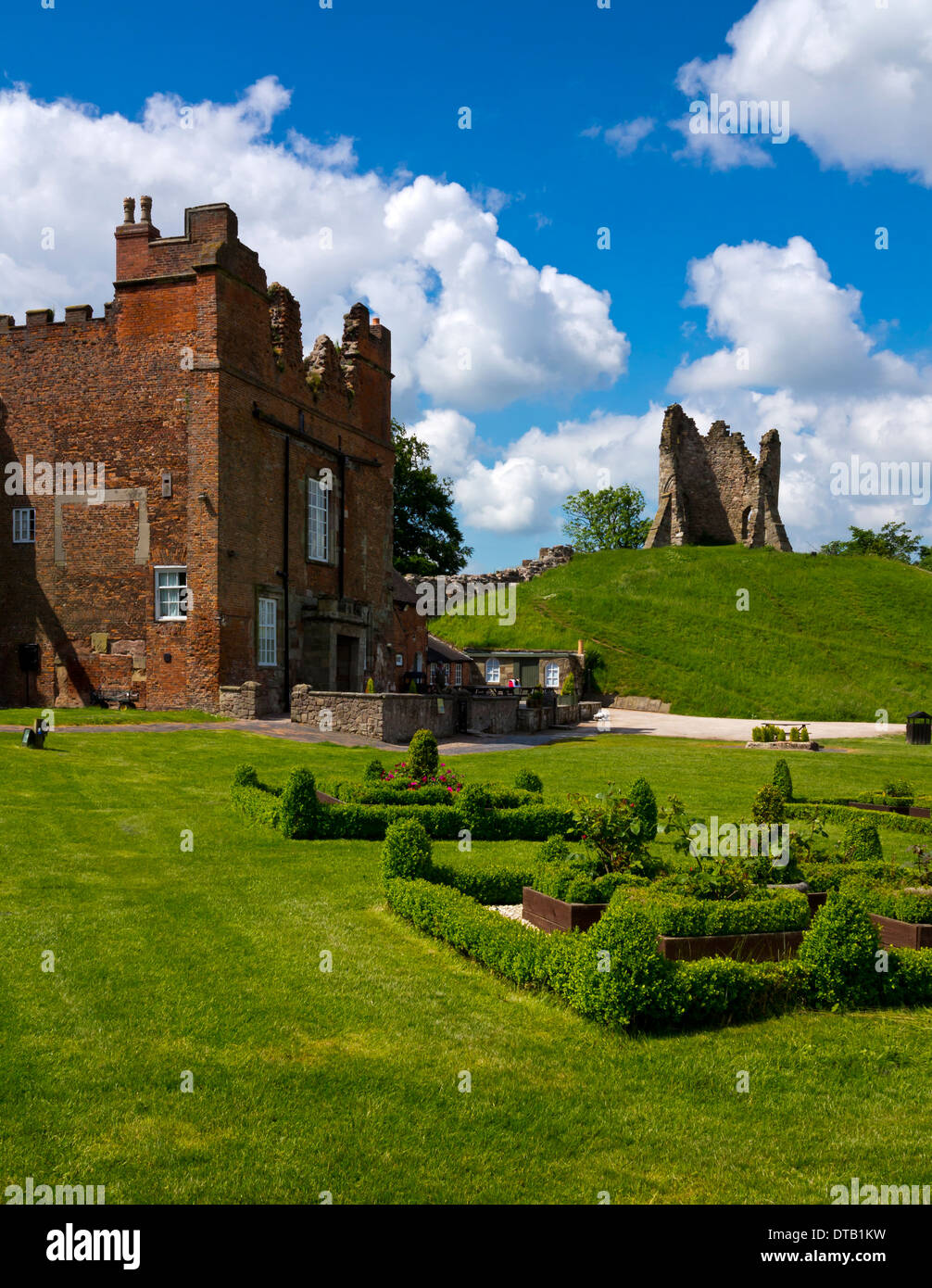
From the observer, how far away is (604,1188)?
4703 millimetres

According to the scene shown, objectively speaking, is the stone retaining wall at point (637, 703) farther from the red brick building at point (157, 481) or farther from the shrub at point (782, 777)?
the shrub at point (782, 777)

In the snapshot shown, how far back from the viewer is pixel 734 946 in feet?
25.2

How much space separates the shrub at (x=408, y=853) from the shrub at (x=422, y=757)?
18.0ft

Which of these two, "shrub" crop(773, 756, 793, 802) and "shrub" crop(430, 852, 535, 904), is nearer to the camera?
"shrub" crop(430, 852, 535, 904)

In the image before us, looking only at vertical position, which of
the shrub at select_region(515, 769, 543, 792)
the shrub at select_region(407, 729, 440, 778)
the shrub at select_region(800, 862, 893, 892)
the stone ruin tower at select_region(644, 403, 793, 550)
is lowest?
the shrub at select_region(800, 862, 893, 892)

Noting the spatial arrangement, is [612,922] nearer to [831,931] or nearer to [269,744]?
[831,931]

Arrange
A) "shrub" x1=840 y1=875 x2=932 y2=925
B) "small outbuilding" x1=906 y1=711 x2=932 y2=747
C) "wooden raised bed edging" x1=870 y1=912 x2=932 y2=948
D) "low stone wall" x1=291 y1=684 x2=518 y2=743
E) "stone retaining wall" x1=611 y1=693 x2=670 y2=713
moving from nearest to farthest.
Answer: "wooden raised bed edging" x1=870 y1=912 x2=932 y2=948 → "shrub" x1=840 y1=875 x2=932 y2=925 → "low stone wall" x1=291 y1=684 x2=518 y2=743 → "small outbuilding" x1=906 y1=711 x2=932 y2=747 → "stone retaining wall" x1=611 y1=693 x2=670 y2=713

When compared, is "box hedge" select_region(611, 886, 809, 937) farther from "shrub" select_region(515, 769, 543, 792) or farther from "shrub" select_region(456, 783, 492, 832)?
"shrub" select_region(515, 769, 543, 792)

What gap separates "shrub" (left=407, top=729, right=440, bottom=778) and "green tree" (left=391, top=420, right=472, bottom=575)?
52.9 meters

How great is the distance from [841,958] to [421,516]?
65.6 meters

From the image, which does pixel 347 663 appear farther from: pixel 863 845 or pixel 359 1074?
pixel 359 1074

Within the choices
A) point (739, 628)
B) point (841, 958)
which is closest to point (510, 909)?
point (841, 958)

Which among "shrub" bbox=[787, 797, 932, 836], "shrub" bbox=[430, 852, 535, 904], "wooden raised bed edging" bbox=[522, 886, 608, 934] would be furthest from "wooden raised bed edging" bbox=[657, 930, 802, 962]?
"shrub" bbox=[787, 797, 932, 836]

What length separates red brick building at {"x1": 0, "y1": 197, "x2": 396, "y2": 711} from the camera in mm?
27609
